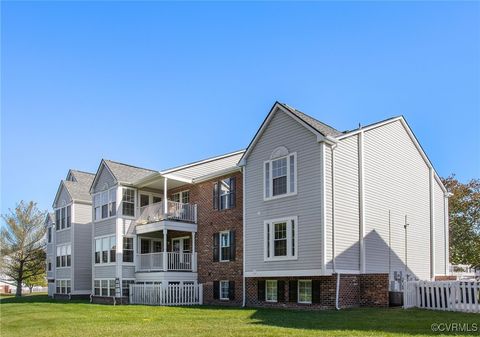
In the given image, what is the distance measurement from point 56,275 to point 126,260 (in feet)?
37.8

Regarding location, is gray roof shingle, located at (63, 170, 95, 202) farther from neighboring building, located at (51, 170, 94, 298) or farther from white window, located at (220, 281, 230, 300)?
white window, located at (220, 281, 230, 300)

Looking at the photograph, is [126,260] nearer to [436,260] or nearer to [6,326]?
[6,326]

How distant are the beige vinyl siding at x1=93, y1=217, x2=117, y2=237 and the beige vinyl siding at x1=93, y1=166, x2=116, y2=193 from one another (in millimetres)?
2087

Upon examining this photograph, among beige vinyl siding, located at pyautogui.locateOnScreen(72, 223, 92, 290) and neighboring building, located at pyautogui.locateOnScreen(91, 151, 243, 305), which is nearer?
neighboring building, located at pyautogui.locateOnScreen(91, 151, 243, 305)

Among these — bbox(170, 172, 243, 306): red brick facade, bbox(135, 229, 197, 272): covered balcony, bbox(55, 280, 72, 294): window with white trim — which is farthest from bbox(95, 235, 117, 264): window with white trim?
bbox(55, 280, 72, 294): window with white trim

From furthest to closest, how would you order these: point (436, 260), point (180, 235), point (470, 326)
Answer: point (180, 235) < point (436, 260) < point (470, 326)

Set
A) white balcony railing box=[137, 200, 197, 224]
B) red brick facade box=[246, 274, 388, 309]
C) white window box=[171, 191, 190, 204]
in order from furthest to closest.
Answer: white window box=[171, 191, 190, 204] < white balcony railing box=[137, 200, 197, 224] < red brick facade box=[246, 274, 388, 309]

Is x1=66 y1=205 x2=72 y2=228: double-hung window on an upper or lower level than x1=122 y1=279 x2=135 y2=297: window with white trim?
upper

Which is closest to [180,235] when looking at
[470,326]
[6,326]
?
[6,326]

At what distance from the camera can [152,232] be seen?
99.7 ft

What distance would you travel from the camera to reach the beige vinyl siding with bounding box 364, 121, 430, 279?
22609 millimetres

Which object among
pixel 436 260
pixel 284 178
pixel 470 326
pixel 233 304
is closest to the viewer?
pixel 470 326

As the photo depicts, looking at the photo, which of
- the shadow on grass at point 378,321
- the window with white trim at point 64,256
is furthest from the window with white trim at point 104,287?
the shadow on grass at point 378,321

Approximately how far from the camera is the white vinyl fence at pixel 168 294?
25.8m
